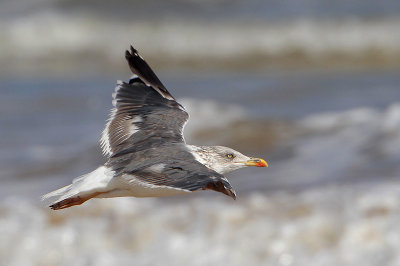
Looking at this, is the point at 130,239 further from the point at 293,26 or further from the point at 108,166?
the point at 293,26

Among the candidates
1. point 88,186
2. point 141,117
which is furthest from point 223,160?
point 88,186

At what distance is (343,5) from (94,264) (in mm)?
12666

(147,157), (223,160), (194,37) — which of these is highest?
(194,37)

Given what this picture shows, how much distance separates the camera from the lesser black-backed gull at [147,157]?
3723mm

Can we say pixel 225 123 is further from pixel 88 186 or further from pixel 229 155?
pixel 88 186

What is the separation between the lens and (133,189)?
4.04 m

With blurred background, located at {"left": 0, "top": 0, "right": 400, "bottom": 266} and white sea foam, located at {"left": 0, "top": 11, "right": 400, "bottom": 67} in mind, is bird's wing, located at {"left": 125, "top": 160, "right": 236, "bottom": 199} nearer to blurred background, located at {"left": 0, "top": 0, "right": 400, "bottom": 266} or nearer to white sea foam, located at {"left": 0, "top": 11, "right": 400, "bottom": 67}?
blurred background, located at {"left": 0, "top": 0, "right": 400, "bottom": 266}

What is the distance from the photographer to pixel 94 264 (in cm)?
624

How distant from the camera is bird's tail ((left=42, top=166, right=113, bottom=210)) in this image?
160 inches

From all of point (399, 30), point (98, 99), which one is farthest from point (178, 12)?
point (98, 99)

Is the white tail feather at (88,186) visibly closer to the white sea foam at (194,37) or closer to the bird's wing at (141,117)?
the bird's wing at (141,117)

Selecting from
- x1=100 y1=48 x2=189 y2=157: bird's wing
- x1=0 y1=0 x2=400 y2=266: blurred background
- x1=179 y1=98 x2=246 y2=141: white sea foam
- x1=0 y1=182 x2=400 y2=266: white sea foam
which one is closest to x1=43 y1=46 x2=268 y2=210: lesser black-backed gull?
x1=100 y1=48 x2=189 y2=157: bird's wing

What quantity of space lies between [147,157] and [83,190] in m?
0.40

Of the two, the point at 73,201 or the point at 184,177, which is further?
the point at 73,201
